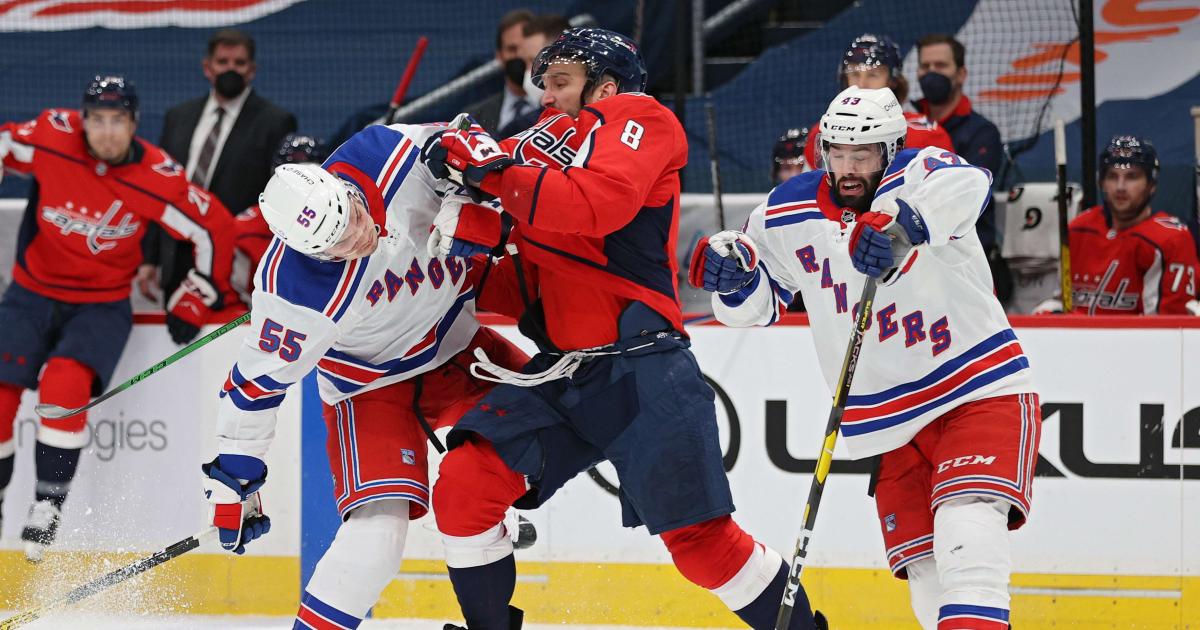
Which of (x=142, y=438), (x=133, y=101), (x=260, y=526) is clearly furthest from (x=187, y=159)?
(x=260, y=526)

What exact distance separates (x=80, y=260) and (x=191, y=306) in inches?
15.4

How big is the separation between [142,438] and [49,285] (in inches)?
22.3

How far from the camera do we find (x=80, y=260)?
4465 mm

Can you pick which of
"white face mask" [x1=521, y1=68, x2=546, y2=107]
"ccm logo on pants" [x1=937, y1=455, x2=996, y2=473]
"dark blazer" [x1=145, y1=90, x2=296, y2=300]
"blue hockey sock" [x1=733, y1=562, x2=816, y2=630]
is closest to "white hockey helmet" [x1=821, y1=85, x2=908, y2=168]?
"ccm logo on pants" [x1=937, y1=455, x2=996, y2=473]

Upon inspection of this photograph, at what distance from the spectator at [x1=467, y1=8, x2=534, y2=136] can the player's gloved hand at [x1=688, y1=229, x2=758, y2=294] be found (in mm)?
2103

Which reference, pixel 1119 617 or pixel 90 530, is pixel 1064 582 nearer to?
pixel 1119 617

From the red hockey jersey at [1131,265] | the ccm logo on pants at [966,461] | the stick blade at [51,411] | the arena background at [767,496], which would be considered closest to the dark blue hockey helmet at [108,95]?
the arena background at [767,496]

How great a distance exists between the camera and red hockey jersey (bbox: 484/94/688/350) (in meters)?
2.77

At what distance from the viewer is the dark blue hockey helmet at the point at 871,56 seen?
439cm

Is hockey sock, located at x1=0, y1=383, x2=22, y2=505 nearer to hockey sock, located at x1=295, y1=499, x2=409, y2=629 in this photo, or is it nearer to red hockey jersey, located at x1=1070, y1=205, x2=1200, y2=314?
hockey sock, located at x1=295, y1=499, x2=409, y2=629

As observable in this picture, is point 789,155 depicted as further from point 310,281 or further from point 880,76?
point 310,281

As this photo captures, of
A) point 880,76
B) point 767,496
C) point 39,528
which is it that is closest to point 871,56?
point 880,76

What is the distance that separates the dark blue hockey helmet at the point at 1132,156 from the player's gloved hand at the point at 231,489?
294 centimetres

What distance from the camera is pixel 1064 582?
394cm
